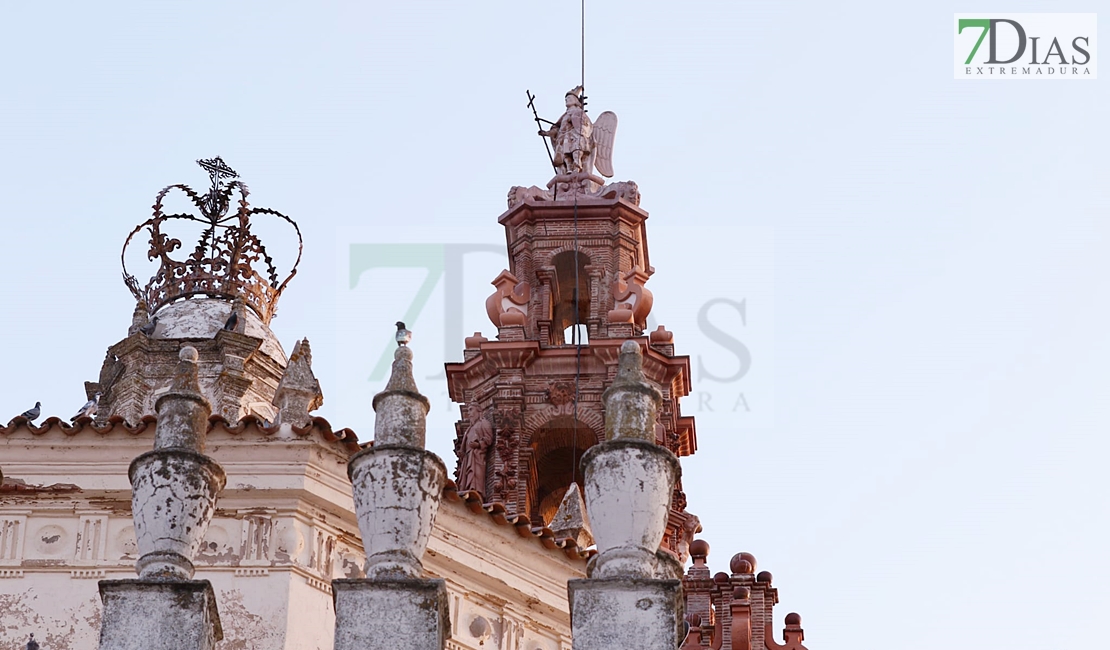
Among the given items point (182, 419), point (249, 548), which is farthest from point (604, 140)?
point (182, 419)

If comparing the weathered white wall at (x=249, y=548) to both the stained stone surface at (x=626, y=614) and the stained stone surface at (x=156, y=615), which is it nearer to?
the stained stone surface at (x=156, y=615)

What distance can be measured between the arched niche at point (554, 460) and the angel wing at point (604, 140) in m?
4.86

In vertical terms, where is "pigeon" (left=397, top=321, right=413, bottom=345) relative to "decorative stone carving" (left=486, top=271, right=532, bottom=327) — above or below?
below

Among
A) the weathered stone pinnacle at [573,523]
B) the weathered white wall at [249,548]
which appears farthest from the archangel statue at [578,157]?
the weathered white wall at [249,548]

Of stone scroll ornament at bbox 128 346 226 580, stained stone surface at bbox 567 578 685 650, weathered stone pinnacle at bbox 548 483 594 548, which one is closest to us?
stained stone surface at bbox 567 578 685 650

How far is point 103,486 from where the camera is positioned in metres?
16.5

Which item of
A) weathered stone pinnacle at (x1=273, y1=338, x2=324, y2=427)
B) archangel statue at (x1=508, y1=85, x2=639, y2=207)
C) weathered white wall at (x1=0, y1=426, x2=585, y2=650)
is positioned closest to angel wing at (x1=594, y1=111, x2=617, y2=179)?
archangel statue at (x1=508, y1=85, x2=639, y2=207)

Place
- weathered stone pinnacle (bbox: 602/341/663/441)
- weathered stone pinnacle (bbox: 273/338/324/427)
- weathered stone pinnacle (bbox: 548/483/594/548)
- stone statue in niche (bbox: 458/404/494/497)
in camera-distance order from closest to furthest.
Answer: weathered stone pinnacle (bbox: 602/341/663/441), weathered stone pinnacle (bbox: 273/338/324/427), weathered stone pinnacle (bbox: 548/483/594/548), stone statue in niche (bbox: 458/404/494/497)

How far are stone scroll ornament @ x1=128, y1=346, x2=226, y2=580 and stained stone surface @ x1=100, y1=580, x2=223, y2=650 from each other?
0.14 metres

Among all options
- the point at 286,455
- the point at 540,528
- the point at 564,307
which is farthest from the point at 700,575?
the point at 564,307

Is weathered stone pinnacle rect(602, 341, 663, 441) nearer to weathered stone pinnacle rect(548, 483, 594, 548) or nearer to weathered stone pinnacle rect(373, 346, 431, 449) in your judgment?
weathered stone pinnacle rect(373, 346, 431, 449)

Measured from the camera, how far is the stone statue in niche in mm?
29000

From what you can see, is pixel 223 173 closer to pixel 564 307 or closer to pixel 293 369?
pixel 564 307

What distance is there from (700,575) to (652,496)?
10361 millimetres
